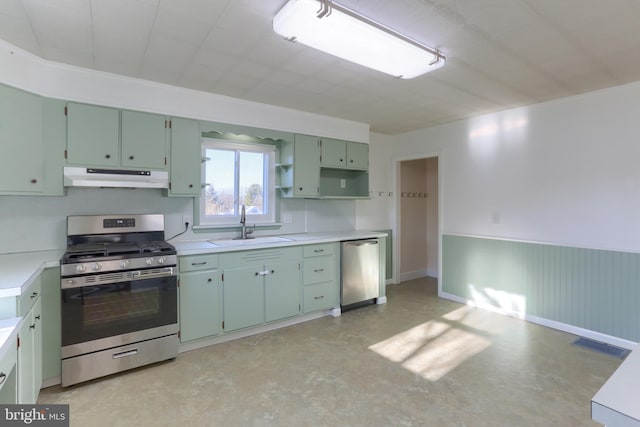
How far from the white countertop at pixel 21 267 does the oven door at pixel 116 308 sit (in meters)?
0.20

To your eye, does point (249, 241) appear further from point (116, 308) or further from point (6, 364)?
point (6, 364)

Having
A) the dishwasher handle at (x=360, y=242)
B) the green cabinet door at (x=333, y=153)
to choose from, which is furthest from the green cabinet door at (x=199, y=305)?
the green cabinet door at (x=333, y=153)

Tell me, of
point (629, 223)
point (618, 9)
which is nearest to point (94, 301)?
point (618, 9)

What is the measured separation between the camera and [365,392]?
2301 millimetres

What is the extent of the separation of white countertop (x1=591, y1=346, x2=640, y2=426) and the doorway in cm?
434

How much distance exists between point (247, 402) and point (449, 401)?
1391 mm

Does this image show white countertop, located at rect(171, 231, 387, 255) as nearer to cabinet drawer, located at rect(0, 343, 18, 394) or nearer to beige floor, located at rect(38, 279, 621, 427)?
beige floor, located at rect(38, 279, 621, 427)

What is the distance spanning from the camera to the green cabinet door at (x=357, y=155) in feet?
14.2

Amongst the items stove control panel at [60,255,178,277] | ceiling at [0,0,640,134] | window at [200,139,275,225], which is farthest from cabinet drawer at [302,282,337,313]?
ceiling at [0,0,640,134]

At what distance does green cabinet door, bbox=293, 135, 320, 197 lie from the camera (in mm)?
3818

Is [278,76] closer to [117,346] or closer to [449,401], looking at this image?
[117,346]

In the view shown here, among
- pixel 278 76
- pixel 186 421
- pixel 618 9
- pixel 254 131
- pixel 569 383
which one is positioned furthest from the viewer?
pixel 254 131

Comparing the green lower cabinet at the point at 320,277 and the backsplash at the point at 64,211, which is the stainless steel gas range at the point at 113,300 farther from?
the green lower cabinet at the point at 320,277

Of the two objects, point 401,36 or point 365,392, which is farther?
point 365,392
